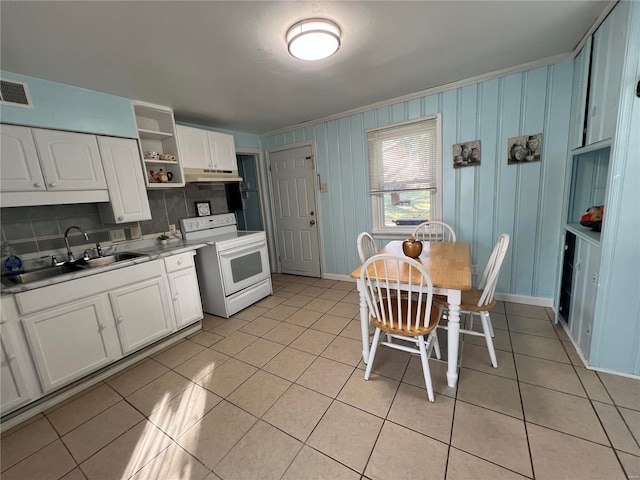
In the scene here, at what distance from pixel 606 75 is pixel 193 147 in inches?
139

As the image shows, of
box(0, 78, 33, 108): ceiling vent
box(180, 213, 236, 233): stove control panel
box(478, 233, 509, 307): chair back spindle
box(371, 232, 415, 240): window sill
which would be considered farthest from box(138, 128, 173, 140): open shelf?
box(478, 233, 509, 307): chair back spindle

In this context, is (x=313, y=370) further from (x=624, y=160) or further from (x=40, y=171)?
(x=40, y=171)

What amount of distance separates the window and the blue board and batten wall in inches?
4.3

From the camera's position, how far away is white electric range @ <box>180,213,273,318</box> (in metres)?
2.81

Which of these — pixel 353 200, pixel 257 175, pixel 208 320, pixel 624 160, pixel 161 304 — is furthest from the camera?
pixel 257 175

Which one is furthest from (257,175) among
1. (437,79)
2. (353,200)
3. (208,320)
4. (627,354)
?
(627,354)

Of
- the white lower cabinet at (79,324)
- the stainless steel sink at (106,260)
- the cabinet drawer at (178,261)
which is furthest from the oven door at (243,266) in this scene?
the stainless steel sink at (106,260)

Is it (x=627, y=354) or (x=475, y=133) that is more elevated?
(x=475, y=133)

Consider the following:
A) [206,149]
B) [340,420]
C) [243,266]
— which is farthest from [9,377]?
[206,149]

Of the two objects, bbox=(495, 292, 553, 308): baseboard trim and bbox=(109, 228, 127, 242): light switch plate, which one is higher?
bbox=(109, 228, 127, 242): light switch plate

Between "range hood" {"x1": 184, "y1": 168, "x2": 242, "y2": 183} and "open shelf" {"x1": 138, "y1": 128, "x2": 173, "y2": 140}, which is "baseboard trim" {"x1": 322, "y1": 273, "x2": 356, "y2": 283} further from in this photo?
"open shelf" {"x1": 138, "y1": 128, "x2": 173, "y2": 140}

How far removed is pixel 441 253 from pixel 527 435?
121 centimetres

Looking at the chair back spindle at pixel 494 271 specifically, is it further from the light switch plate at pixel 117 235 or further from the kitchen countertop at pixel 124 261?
the light switch plate at pixel 117 235

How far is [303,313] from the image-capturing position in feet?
9.52
